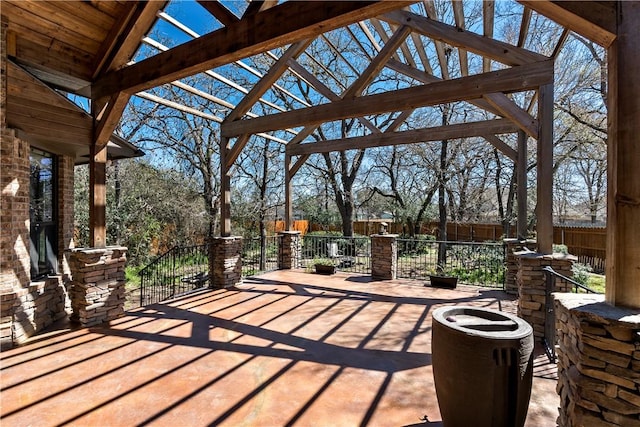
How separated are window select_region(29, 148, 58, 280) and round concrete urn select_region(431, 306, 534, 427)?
211 inches

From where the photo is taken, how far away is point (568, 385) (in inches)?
73.9

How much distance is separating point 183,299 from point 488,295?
5687 millimetres

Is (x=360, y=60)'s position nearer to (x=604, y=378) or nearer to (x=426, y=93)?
(x=426, y=93)

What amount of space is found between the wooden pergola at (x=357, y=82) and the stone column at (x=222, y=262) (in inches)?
11.4

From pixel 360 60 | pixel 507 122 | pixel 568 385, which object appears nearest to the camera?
pixel 568 385

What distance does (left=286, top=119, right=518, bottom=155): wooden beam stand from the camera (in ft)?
20.5

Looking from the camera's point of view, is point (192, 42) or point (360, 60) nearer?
point (192, 42)

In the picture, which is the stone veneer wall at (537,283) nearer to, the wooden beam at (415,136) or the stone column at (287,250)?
the wooden beam at (415,136)

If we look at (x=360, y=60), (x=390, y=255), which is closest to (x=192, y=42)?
(x=390, y=255)

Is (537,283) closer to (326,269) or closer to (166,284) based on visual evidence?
(326,269)

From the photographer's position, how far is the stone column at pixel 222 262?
631 cm

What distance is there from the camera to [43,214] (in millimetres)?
4656

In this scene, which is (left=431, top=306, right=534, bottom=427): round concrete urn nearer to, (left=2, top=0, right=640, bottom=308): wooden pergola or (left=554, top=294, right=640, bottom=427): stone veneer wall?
(left=554, top=294, right=640, bottom=427): stone veneer wall

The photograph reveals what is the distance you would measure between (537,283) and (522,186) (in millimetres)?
2939
